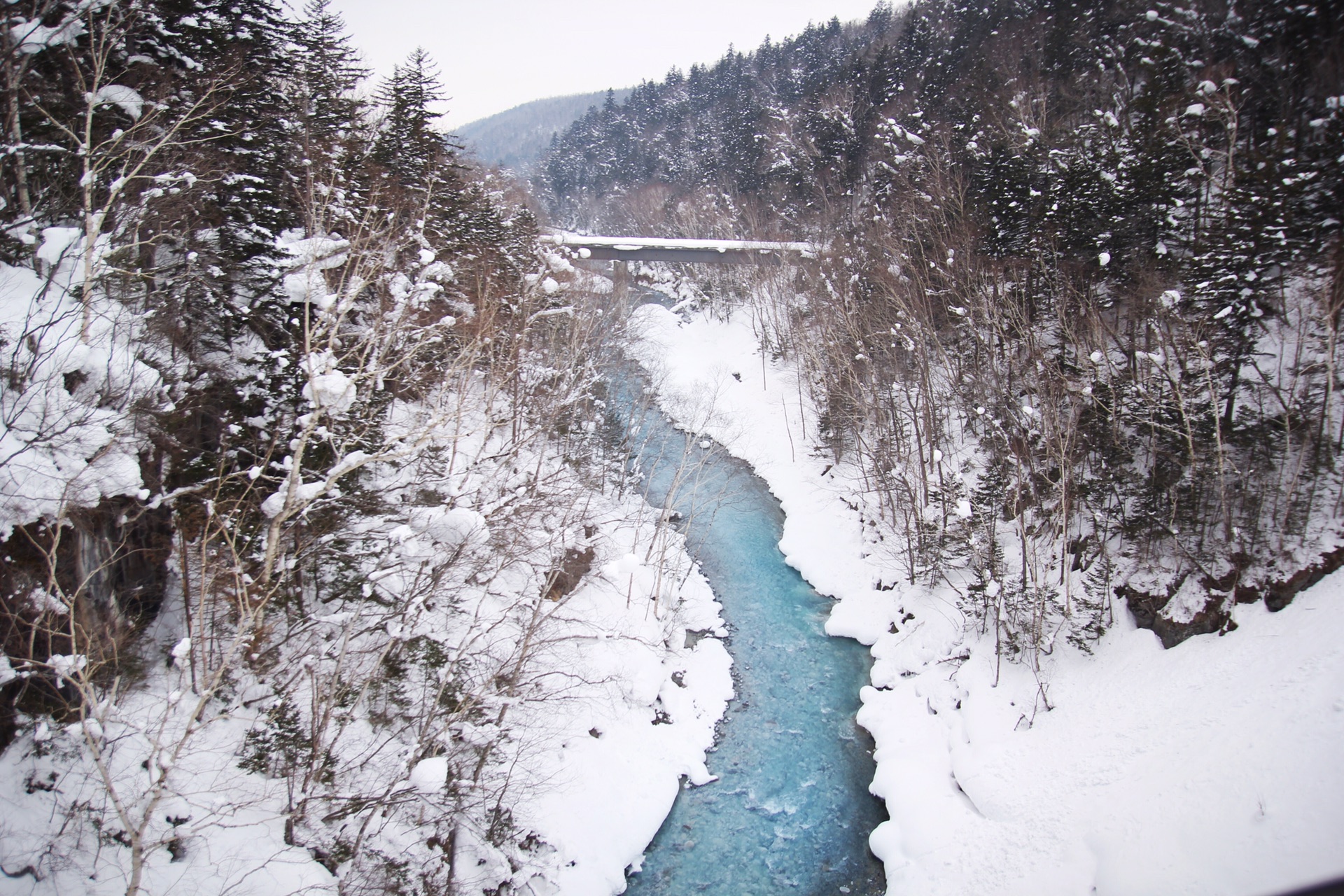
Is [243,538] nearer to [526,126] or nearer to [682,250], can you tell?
[682,250]

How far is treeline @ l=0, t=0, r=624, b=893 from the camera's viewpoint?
770 centimetres

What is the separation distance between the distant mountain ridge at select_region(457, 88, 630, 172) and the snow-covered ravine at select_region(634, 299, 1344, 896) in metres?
113

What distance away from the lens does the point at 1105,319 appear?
16.3 m

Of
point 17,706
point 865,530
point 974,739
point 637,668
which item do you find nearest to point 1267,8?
point 865,530

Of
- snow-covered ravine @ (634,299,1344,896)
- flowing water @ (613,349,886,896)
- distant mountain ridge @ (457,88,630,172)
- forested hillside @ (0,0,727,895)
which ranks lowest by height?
flowing water @ (613,349,886,896)

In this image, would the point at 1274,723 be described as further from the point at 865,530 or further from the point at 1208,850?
the point at 865,530

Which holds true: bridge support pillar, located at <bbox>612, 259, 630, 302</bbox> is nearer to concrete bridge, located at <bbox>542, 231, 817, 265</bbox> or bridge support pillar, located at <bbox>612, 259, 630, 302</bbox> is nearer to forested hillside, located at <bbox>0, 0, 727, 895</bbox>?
concrete bridge, located at <bbox>542, 231, 817, 265</bbox>

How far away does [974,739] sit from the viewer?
12.0 meters

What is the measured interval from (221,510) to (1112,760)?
599 inches

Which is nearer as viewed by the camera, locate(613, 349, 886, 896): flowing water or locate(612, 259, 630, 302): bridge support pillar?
locate(613, 349, 886, 896): flowing water

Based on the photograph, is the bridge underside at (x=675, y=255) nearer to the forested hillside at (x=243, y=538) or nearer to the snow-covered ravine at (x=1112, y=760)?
the forested hillside at (x=243, y=538)

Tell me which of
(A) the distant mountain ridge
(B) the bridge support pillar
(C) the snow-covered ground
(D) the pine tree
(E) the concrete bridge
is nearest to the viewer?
(C) the snow-covered ground

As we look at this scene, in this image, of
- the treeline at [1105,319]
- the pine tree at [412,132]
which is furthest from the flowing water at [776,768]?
the pine tree at [412,132]

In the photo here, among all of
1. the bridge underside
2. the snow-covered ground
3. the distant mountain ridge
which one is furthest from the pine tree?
the distant mountain ridge
